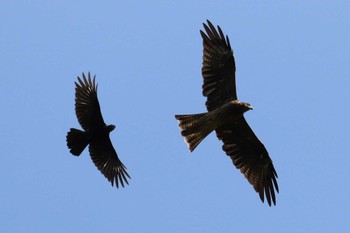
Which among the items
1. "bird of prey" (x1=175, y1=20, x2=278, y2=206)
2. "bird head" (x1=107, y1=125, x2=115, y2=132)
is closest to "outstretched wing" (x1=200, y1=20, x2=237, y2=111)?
"bird of prey" (x1=175, y1=20, x2=278, y2=206)

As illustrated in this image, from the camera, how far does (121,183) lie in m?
17.8

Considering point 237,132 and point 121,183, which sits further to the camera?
point 121,183

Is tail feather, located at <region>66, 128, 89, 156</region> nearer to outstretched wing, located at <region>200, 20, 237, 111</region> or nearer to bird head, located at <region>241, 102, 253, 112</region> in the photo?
outstretched wing, located at <region>200, 20, 237, 111</region>

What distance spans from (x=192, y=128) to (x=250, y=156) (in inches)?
63.3

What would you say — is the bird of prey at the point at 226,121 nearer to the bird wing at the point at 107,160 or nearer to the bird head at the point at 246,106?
the bird head at the point at 246,106

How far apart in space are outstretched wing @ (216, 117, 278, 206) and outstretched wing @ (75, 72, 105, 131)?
3480 millimetres

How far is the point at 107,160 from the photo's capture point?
1789 centimetres

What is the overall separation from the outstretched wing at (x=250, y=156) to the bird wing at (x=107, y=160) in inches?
133

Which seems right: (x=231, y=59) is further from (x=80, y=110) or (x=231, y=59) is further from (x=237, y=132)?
(x=80, y=110)

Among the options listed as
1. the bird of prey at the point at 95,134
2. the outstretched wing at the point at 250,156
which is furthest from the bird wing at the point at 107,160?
the outstretched wing at the point at 250,156

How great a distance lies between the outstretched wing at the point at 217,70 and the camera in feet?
48.5

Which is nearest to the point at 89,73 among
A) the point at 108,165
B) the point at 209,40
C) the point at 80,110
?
the point at 80,110

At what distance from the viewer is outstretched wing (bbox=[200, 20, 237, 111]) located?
14.8 m

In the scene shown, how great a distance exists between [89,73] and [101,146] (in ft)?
5.73
